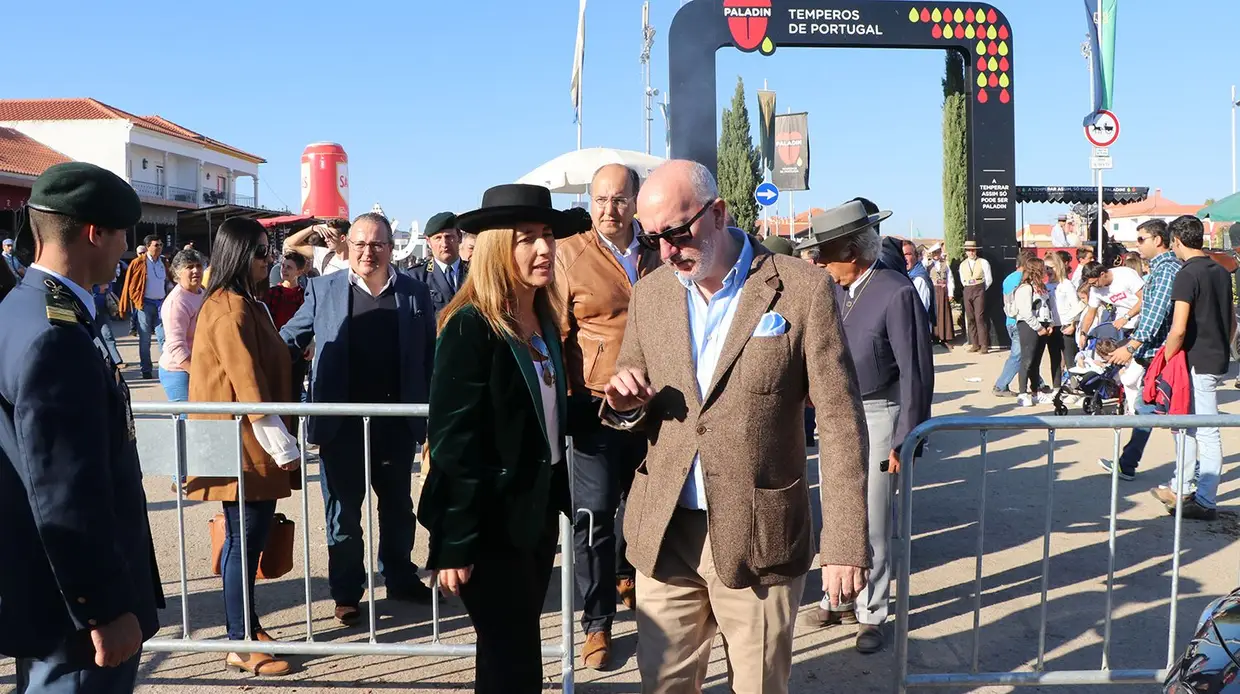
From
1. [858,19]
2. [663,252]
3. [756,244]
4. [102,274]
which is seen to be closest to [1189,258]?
[756,244]

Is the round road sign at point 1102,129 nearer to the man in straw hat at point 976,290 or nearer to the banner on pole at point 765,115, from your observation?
the man in straw hat at point 976,290

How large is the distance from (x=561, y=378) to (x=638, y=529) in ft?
1.67

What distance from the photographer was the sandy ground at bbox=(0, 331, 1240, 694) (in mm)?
4207

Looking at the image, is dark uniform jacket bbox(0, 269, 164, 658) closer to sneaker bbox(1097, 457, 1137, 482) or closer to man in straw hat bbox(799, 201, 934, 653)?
man in straw hat bbox(799, 201, 934, 653)

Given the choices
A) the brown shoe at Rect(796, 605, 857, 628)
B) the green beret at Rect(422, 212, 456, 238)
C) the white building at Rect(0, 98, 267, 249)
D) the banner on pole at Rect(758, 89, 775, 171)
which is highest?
the white building at Rect(0, 98, 267, 249)

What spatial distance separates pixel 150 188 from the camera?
54.1 m

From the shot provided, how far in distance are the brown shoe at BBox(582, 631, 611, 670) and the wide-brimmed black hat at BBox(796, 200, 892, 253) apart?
6.66ft

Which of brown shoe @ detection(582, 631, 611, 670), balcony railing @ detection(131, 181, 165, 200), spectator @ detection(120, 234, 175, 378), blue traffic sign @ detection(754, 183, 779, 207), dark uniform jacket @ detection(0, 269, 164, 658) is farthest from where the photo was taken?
balcony railing @ detection(131, 181, 165, 200)

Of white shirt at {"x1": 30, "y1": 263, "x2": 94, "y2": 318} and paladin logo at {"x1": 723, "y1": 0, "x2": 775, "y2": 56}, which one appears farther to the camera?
paladin logo at {"x1": 723, "y1": 0, "x2": 775, "y2": 56}

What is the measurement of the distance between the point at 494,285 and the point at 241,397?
1.94 m

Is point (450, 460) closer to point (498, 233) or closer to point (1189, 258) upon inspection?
point (498, 233)

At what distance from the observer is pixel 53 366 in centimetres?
221

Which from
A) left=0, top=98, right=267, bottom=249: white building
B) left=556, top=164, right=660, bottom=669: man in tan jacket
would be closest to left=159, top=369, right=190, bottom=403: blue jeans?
left=556, top=164, right=660, bottom=669: man in tan jacket

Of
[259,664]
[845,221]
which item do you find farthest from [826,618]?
[259,664]
